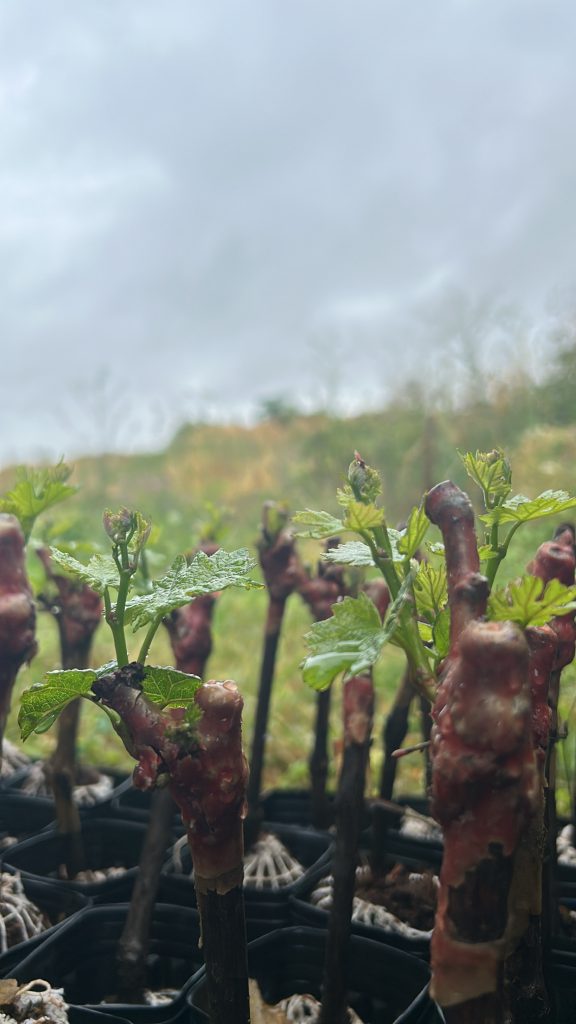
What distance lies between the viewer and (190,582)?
2.48 feet

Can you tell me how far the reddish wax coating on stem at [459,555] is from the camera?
64cm

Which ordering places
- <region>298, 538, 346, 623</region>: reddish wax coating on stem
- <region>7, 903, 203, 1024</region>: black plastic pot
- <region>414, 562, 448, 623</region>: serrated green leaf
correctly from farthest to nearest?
<region>298, 538, 346, 623</region>: reddish wax coating on stem, <region>7, 903, 203, 1024</region>: black plastic pot, <region>414, 562, 448, 623</region>: serrated green leaf

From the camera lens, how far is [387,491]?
12.5 ft

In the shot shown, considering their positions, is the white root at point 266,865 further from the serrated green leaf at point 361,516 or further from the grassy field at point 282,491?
the serrated green leaf at point 361,516

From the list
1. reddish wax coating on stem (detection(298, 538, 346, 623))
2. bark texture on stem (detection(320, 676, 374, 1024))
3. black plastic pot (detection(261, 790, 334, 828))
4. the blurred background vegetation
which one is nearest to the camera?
bark texture on stem (detection(320, 676, 374, 1024))

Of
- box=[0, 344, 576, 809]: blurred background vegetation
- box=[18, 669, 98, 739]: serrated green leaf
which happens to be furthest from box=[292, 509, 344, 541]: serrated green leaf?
box=[0, 344, 576, 809]: blurred background vegetation

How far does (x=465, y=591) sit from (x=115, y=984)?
2.86 ft

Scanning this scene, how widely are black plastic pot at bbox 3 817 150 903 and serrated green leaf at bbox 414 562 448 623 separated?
83 centimetres

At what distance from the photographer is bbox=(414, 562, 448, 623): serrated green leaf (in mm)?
804

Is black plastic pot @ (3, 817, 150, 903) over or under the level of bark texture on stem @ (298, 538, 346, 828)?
under

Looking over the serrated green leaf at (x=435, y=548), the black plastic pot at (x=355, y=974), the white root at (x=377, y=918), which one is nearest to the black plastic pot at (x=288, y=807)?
the white root at (x=377, y=918)

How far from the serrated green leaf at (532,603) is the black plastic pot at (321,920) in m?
0.64

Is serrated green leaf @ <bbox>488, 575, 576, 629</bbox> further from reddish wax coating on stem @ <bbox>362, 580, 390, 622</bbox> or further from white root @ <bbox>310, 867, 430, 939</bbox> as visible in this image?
white root @ <bbox>310, 867, 430, 939</bbox>

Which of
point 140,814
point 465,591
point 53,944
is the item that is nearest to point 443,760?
point 465,591
